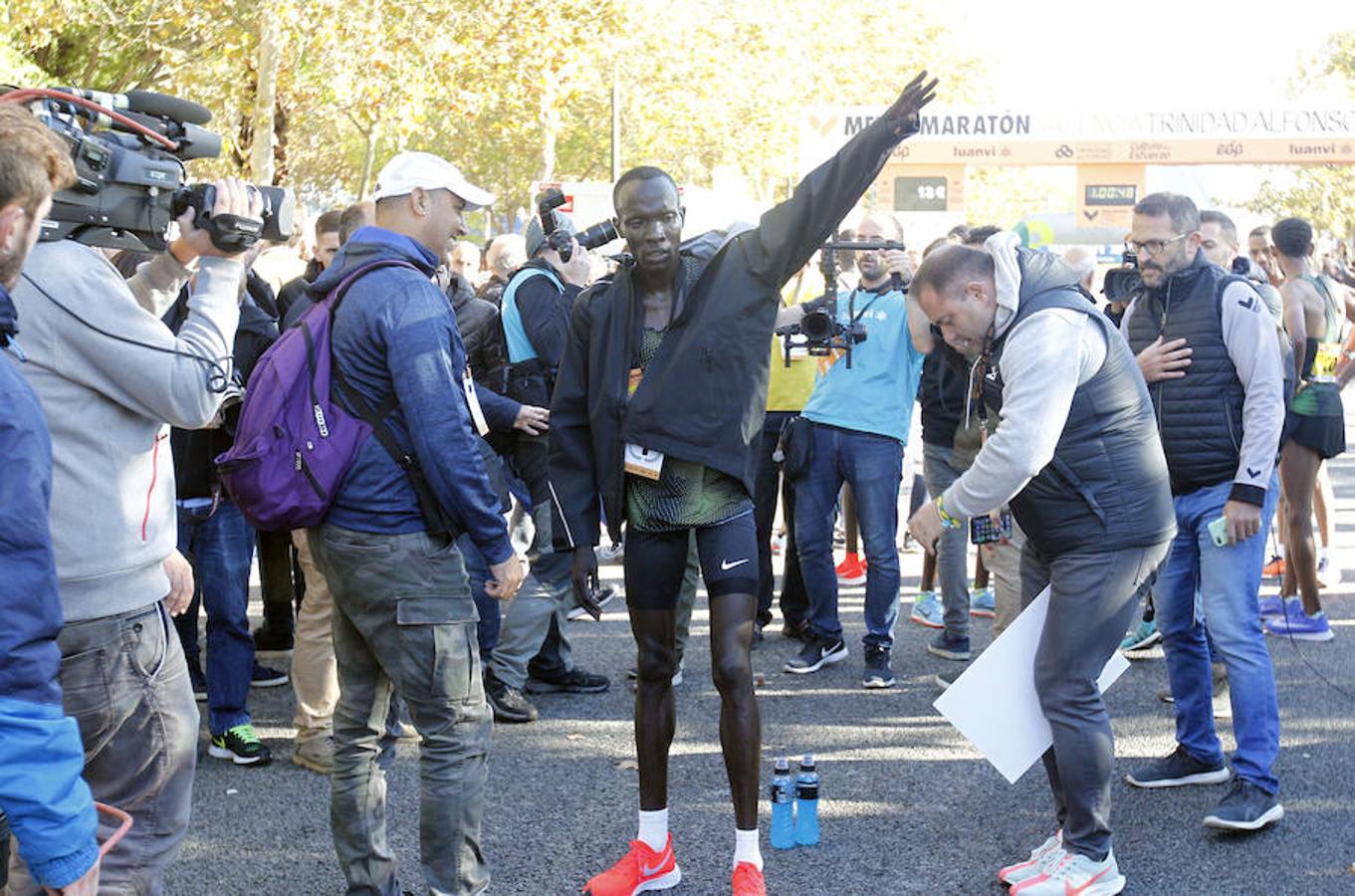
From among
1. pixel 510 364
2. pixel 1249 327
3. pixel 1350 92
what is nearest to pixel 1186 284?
pixel 1249 327

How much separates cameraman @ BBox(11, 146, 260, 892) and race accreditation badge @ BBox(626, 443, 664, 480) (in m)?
1.58

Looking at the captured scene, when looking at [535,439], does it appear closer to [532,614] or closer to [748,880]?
[532,614]

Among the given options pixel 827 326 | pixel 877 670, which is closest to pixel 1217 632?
pixel 827 326

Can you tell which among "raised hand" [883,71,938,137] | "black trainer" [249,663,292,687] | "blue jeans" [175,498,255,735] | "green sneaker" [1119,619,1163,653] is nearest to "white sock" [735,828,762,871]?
"raised hand" [883,71,938,137]

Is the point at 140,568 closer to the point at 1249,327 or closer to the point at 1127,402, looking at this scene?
the point at 1127,402

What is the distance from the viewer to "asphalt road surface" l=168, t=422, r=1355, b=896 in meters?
4.98

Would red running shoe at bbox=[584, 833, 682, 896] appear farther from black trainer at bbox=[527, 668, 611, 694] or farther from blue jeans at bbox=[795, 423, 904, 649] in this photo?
A: blue jeans at bbox=[795, 423, 904, 649]

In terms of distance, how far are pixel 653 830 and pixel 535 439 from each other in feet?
8.38

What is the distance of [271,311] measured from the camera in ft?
22.8

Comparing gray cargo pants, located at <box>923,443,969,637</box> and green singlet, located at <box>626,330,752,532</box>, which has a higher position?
green singlet, located at <box>626,330,752,532</box>

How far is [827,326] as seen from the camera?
22.1 ft

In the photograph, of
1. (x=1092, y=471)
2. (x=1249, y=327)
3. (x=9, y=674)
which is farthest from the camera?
(x=1249, y=327)

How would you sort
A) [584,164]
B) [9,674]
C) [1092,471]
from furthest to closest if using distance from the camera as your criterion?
[584,164], [1092,471], [9,674]

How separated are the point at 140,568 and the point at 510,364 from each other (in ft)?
11.9
